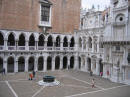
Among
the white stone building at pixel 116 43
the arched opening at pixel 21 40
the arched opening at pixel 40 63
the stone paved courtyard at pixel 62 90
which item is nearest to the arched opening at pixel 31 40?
the arched opening at pixel 21 40

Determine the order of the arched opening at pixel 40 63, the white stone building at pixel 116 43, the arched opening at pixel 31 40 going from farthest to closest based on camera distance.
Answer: the arched opening at pixel 40 63, the arched opening at pixel 31 40, the white stone building at pixel 116 43

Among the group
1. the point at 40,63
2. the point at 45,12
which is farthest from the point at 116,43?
the point at 40,63

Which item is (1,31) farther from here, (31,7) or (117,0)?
(117,0)

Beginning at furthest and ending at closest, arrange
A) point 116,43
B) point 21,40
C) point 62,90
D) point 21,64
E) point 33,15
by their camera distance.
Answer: point 21,64, point 21,40, point 33,15, point 116,43, point 62,90

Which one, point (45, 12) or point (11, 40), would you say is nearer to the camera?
point (11, 40)

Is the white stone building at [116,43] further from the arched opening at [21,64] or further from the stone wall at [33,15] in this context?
the arched opening at [21,64]

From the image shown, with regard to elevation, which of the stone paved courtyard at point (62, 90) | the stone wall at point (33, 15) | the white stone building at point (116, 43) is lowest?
the stone paved courtyard at point (62, 90)

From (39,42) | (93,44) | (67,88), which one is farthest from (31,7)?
(67,88)

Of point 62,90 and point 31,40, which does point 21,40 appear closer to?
point 31,40

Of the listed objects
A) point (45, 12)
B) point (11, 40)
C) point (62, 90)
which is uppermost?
point (45, 12)

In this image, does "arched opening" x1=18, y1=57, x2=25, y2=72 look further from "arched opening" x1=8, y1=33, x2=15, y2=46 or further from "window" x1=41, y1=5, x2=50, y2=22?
Result: "window" x1=41, y1=5, x2=50, y2=22

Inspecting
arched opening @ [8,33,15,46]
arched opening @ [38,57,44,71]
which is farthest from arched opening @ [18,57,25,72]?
arched opening @ [8,33,15,46]

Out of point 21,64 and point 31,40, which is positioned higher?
point 31,40

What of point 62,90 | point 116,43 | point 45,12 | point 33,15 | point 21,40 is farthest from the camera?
point 45,12
